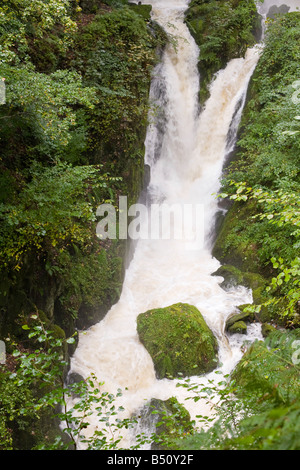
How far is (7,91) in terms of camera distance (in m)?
4.82

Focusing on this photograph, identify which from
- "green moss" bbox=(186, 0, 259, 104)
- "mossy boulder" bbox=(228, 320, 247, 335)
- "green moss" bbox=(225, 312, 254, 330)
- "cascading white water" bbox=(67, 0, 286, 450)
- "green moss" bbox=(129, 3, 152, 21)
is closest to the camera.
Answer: "cascading white water" bbox=(67, 0, 286, 450)

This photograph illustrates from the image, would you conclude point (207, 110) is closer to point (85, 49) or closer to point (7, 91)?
point (85, 49)

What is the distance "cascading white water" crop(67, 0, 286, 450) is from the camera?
696 cm

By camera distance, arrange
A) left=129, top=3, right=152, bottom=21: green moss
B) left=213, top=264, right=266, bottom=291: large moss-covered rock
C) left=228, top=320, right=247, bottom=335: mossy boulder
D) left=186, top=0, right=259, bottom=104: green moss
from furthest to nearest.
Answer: left=186, top=0, right=259, bottom=104: green moss < left=129, top=3, right=152, bottom=21: green moss < left=213, top=264, right=266, bottom=291: large moss-covered rock < left=228, top=320, right=247, bottom=335: mossy boulder

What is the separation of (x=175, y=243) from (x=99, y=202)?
4.53 meters

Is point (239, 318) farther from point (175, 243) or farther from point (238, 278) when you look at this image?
point (175, 243)

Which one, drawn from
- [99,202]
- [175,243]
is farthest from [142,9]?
[99,202]

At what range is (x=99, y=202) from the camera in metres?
8.68

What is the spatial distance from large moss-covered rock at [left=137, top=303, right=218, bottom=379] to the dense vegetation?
1.98 feet

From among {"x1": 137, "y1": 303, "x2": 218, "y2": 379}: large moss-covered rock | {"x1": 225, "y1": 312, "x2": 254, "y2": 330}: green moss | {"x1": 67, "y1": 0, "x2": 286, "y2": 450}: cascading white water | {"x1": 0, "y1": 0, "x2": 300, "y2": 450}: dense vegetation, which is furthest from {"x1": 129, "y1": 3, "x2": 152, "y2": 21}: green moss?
{"x1": 225, "y1": 312, "x2": 254, "y2": 330}: green moss

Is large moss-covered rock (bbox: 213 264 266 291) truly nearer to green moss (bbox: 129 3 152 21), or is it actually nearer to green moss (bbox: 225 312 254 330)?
green moss (bbox: 225 312 254 330)

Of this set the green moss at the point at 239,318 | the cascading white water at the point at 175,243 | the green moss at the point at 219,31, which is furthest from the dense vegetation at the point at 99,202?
the cascading white water at the point at 175,243

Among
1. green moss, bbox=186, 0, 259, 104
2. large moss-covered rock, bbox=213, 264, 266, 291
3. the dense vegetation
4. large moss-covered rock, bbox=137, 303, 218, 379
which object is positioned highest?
green moss, bbox=186, 0, 259, 104
